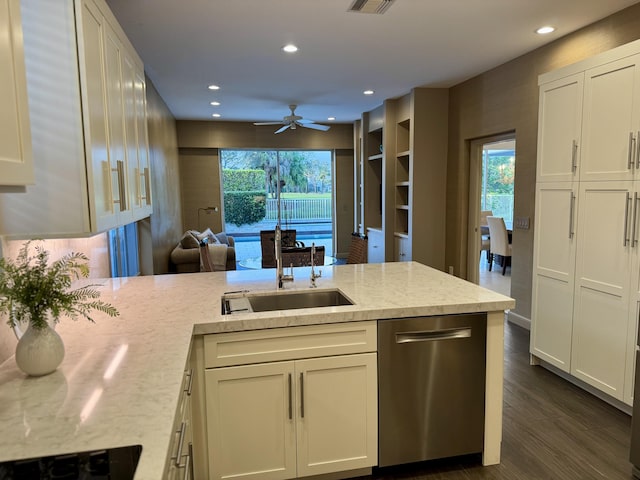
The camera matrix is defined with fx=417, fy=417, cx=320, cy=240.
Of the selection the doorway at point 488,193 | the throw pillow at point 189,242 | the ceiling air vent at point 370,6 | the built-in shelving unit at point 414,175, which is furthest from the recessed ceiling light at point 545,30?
the throw pillow at point 189,242

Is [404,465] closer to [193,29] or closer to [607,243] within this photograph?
[607,243]

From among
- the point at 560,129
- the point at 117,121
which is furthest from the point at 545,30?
the point at 117,121

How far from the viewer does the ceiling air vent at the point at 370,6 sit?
9.48ft

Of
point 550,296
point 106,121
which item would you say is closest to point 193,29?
point 106,121

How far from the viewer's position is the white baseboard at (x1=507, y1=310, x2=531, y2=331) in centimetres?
436

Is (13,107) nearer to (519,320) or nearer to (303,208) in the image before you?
(519,320)

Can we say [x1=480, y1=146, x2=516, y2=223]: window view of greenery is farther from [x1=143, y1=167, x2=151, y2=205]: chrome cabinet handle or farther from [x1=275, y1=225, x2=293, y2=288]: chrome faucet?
[x1=143, y1=167, x2=151, y2=205]: chrome cabinet handle

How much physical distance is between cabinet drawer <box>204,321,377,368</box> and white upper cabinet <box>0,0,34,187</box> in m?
1.07

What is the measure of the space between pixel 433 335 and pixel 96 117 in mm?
1788

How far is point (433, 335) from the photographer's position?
6.92ft

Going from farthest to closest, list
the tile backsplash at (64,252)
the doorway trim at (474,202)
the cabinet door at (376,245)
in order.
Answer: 1. the cabinet door at (376,245)
2. the doorway trim at (474,202)
3. the tile backsplash at (64,252)

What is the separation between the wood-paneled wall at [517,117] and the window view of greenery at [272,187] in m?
3.97

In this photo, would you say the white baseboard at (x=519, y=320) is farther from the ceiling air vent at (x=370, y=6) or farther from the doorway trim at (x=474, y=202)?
the ceiling air vent at (x=370, y=6)

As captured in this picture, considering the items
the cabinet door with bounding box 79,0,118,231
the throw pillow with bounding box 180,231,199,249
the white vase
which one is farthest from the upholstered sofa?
the white vase
